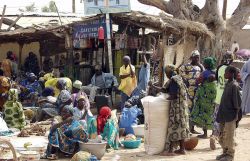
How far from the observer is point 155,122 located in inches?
309

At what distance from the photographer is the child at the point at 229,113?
279 inches

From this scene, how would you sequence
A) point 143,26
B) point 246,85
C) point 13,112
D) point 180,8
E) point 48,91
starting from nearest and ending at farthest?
point 13,112
point 48,91
point 246,85
point 143,26
point 180,8

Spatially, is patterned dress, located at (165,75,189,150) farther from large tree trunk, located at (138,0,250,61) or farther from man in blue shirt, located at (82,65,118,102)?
large tree trunk, located at (138,0,250,61)

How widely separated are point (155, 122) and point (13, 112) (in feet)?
10.9

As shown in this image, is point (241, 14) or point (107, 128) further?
point (241, 14)

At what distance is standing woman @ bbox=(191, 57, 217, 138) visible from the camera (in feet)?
28.8

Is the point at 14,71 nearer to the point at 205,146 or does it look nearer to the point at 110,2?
the point at 110,2

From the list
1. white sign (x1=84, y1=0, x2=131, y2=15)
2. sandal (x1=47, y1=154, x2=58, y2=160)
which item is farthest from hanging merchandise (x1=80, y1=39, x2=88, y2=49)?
sandal (x1=47, y1=154, x2=58, y2=160)

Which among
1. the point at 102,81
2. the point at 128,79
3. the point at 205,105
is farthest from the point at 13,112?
the point at 205,105

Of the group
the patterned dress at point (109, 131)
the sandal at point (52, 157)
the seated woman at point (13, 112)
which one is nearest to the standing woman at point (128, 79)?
the seated woman at point (13, 112)

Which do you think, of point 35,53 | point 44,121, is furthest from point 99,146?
point 35,53

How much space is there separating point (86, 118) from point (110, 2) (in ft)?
17.1

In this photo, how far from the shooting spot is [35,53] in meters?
16.0

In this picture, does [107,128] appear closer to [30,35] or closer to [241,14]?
[30,35]
